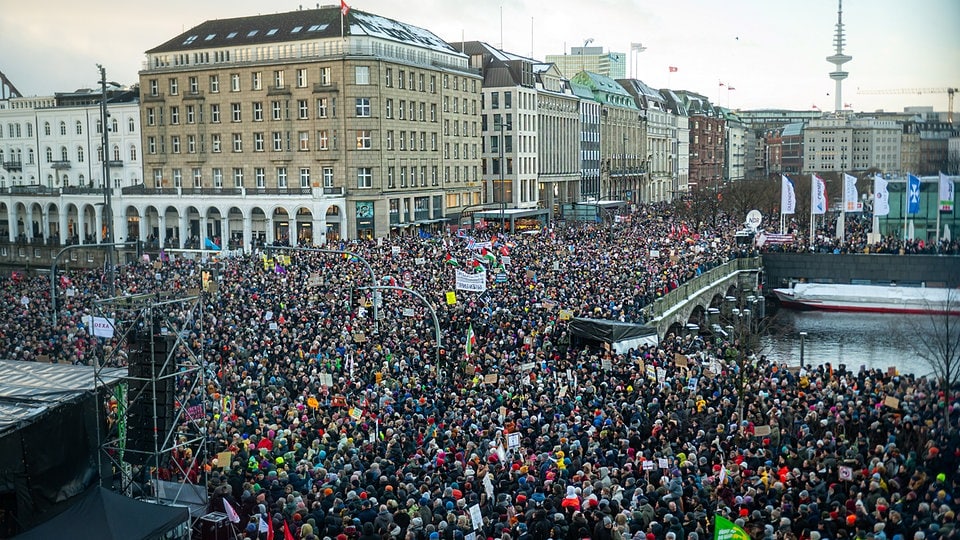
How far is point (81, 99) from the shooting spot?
267ft

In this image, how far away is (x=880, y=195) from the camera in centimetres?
5681

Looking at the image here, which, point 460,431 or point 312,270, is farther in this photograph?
point 312,270

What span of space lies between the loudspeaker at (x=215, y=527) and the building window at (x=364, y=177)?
171 ft

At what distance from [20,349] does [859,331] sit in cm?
4620

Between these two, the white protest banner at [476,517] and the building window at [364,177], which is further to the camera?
the building window at [364,177]

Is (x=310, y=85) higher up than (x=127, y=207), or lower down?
higher up

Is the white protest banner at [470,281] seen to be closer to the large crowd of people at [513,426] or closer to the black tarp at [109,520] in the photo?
the large crowd of people at [513,426]

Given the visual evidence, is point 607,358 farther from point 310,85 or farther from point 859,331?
point 310,85

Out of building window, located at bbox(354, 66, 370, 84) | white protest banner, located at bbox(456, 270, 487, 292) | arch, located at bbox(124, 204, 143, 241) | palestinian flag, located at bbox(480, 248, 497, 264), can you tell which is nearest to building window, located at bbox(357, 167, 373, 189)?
building window, located at bbox(354, 66, 370, 84)

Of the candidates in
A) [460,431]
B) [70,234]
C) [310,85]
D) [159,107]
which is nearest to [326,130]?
[310,85]

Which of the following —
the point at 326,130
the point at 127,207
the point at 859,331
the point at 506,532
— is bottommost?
the point at 859,331

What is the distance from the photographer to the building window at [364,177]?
6794 centimetres

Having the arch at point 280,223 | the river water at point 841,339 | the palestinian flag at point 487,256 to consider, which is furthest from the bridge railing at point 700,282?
the arch at point 280,223

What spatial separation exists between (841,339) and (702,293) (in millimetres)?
9402
